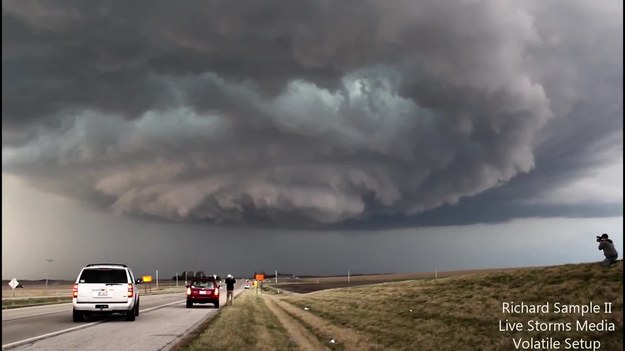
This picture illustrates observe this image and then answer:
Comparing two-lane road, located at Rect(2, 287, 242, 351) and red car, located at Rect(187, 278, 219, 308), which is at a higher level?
two-lane road, located at Rect(2, 287, 242, 351)

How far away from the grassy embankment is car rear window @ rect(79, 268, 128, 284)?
469 centimetres

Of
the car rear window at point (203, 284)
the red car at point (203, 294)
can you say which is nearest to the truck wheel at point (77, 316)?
the red car at point (203, 294)

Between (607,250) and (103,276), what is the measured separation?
20185mm

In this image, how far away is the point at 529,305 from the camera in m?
20.2

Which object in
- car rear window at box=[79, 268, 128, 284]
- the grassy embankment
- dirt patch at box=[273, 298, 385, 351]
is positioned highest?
car rear window at box=[79, 268, 128, 284]

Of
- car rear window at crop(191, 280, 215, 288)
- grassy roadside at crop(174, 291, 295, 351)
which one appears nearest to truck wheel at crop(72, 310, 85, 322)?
grassy roadside at crop(174, 291, 295, 351)

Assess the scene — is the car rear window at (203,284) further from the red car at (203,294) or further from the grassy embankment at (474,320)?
the grassy embankment at (474,320)

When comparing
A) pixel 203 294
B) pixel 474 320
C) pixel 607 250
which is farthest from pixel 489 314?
pixel 203 294

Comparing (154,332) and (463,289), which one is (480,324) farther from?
(154,332)

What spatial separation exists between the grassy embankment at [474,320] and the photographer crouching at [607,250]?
325 millimetres

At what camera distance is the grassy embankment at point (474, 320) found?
1631 cm

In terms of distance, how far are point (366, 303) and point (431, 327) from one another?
46.6 feet

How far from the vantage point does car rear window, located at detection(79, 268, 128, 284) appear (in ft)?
77.4

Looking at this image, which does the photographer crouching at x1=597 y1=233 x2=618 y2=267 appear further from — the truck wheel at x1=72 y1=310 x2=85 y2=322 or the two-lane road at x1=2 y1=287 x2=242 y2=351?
the truck wheel at x1=72 y1=310 x2=85 y2=322
